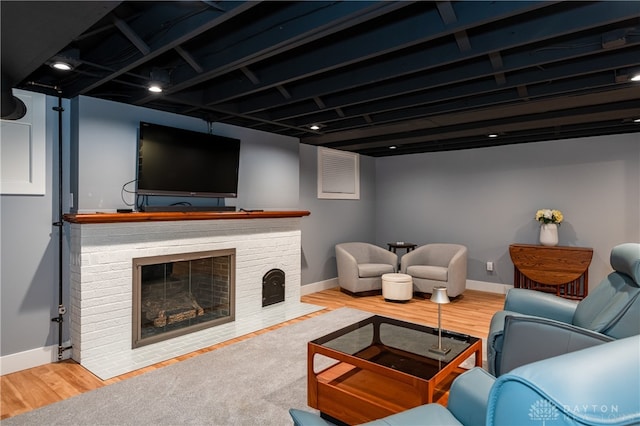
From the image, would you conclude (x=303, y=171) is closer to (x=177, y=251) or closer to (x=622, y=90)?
(x=177, y=251)

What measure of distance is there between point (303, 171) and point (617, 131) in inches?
165

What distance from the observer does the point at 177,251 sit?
373 cm

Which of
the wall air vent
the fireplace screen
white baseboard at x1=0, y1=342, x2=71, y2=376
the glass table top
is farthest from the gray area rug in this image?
the wall air vent

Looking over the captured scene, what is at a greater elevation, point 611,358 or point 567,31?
point 567,31

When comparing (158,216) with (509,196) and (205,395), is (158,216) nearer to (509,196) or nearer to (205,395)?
(205,395)

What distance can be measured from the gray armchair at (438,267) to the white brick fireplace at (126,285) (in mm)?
2197

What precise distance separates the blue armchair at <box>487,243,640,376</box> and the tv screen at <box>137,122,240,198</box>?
3.01m

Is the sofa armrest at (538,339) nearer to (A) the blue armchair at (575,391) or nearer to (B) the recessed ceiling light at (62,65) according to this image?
(A) the blue armchair at (575,391)

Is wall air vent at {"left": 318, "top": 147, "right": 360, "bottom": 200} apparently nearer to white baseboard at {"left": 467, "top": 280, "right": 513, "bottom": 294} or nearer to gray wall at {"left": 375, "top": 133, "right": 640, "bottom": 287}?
gray wall at {"left": 375, "top": 133, "right": 640, "bottom": 287}

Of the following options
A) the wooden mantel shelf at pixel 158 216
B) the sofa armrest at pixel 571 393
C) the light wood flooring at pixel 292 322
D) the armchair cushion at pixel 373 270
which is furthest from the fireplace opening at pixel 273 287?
the sofa armrest at pixel 571 393

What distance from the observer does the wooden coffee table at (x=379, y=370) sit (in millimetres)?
2100

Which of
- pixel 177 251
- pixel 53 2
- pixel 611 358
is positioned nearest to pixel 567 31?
pixel 611 358

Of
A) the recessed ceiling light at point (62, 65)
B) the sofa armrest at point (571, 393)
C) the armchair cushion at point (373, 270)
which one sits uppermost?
the recessed ceiling light at point (62, 65)

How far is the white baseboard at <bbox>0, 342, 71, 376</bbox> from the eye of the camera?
2984 mm
